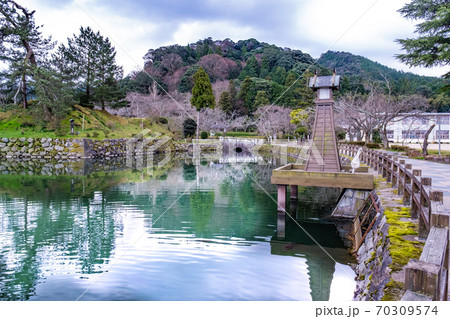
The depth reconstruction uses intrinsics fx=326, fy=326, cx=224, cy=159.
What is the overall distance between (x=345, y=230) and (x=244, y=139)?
29307 millimetres

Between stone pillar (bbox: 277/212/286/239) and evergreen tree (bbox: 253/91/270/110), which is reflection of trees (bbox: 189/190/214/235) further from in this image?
evergreen tree (bbox: 253/91/270/110)

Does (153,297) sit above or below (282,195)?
below

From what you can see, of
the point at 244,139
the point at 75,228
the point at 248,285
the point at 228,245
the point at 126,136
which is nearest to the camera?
the point at 248,285

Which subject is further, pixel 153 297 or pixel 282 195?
pixel 282 195

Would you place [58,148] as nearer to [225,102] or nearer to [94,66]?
[94,66]

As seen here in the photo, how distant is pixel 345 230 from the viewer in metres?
7.71

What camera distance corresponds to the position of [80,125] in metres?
26.5

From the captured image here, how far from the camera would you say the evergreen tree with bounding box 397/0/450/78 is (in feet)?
39.9

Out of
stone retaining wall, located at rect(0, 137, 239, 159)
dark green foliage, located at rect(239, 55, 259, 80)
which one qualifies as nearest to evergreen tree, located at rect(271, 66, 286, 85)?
dark green foliage, located at rect(239, 55, 259, 80)

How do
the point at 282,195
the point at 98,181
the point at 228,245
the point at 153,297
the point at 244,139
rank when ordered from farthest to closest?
the point at 244,139 < the point at 98,181 < the point at 282,195 < the point at 228,245 < the point at 153,297

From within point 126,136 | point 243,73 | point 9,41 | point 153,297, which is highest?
point 243,73


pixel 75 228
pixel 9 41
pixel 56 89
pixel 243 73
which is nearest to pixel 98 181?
pixel 75 228

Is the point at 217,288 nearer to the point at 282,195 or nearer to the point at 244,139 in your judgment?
the point at 282,195

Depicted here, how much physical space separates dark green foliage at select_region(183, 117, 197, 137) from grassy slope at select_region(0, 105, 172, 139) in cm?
494
